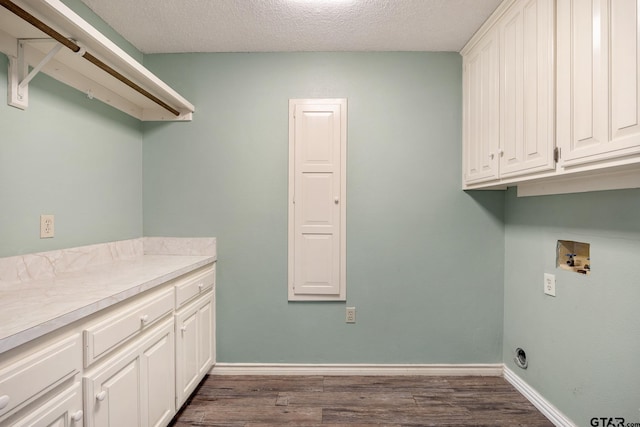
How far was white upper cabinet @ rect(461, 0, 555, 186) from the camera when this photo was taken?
160cm

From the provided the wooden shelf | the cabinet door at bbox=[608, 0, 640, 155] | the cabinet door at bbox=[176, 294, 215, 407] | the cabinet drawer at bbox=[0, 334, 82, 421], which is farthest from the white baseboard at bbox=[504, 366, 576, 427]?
the wooden shelf

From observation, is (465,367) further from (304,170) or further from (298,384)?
(304,170)

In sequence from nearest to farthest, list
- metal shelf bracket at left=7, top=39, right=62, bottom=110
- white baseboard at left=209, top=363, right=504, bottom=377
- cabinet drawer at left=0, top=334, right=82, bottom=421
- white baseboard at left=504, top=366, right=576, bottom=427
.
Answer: cabinet drawer at left=0, top=334, right=82, bottom=421
metal shelf bracket at left=7, top=39, right=62, bottom=110
white baseboard at left=504, top=366, right=576, bottom=427
white baseboard at left=209, top=363, right=504, bottom=377

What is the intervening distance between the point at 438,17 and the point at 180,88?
6.25 ft

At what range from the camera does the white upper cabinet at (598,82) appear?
1152 millimetres

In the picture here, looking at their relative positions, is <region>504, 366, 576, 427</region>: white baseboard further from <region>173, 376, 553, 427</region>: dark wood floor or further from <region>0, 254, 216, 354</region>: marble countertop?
<region>0, 254, 216, 354</region>: marble countertop

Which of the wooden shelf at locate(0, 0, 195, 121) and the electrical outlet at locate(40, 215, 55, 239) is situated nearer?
the wooden shelf at locate(0, 0, 195, 121)

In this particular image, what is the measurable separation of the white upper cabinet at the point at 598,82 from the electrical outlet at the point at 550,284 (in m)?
0.82

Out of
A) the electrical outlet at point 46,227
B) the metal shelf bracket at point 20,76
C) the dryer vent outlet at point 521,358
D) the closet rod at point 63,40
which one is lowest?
the dryer vent outlet at point 521,358

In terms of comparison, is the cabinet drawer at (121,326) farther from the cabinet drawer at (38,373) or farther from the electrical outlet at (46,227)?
the electrical outlet at (46,227)

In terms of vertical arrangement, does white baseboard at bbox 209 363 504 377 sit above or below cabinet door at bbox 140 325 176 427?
below

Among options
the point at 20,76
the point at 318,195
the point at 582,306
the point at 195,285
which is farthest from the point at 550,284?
the point at 20,76

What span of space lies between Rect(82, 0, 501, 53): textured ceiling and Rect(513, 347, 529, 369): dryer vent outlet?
7.31 feet

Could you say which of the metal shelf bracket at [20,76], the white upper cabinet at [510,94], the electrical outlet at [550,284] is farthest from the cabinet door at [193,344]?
the electrical outlet at [550,284]
